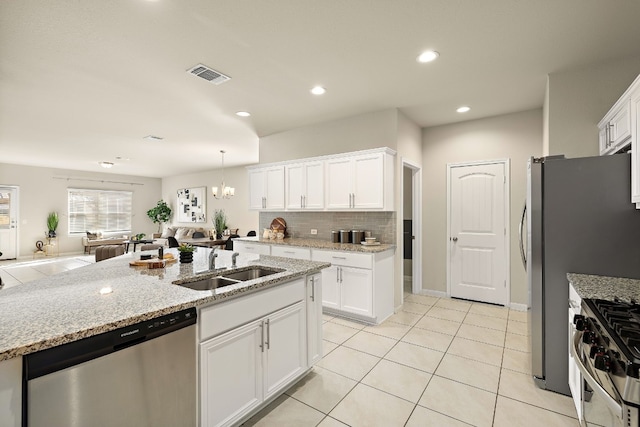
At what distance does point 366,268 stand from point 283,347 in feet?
5.37

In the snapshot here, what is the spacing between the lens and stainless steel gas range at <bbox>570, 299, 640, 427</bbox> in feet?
3.43

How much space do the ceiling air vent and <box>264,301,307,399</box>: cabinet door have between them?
2.34m

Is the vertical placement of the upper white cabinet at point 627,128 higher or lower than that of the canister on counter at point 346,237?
higher

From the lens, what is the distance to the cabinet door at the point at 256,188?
502cm

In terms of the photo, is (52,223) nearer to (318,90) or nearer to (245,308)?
→ (318,90)

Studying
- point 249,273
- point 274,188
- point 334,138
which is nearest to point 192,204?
point 274,188

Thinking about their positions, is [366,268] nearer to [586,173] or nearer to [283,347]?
[283,347]

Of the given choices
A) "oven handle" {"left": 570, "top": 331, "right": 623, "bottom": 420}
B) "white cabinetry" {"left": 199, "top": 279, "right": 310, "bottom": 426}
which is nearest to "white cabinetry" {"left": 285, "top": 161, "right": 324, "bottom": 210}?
"white cabinetry" {"left": 199, "top": 279, "right": 310, "bottom": 426}

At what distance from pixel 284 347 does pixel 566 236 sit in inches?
86.6

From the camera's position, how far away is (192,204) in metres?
10.4

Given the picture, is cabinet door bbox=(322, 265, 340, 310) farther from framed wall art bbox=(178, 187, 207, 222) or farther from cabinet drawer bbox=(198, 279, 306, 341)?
framed wall art bbox=(178, 187, 207, 222)

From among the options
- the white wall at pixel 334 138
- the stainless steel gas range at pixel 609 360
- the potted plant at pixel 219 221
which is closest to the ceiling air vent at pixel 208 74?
the white wall at pixel 334 138

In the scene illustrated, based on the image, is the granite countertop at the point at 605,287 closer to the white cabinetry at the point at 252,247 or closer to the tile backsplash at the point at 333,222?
the tile backsplash at the point at 333,222

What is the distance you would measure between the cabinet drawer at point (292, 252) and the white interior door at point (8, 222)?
28.8 ft
